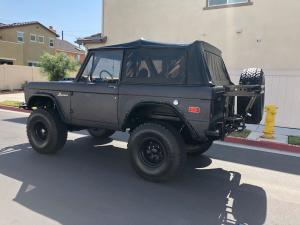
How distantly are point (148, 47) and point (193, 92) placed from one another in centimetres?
118

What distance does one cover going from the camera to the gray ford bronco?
14.1 ft

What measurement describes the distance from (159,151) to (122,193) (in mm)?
900

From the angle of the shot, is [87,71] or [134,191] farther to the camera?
[87,71]

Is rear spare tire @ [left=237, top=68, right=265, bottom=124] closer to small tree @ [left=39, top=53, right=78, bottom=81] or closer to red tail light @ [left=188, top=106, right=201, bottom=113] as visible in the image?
red tail light @ [left=188, top=106, right=201, bottom=113]

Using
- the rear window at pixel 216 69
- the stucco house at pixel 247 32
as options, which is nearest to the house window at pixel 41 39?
the stucco house at pixel 247 32

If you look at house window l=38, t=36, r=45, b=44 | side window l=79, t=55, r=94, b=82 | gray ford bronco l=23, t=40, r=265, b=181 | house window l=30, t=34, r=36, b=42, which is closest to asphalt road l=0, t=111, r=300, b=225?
gray ford bronco l=23, t=40, r=265, b=181

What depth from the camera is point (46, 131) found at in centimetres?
583

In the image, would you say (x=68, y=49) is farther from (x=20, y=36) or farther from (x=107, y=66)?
(x=107, y=66)

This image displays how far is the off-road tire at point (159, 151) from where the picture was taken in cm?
432

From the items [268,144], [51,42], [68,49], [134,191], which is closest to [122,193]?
[134,191]

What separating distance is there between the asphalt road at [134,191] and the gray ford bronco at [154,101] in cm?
43

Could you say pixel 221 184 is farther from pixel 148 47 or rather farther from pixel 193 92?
pixel 148 47

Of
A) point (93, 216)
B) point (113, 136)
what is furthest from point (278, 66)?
point (93, 216)

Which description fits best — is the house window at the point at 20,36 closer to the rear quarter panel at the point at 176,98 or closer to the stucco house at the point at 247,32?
the stucco house at the point at 247,32
